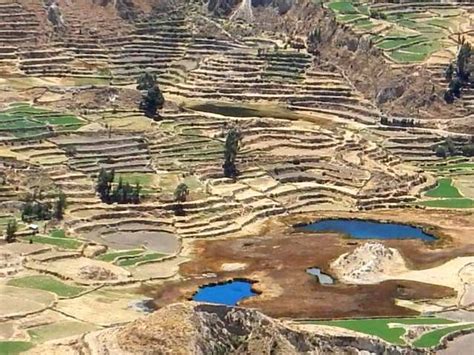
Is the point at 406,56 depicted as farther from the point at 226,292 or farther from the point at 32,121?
the point at 226,292

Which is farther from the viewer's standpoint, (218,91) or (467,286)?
(218,91)

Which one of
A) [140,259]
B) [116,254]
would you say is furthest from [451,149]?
[116,254]

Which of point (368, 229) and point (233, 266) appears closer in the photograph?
point (233, 266)

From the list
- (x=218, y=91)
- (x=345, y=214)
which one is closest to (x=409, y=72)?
(x=218, y=91)

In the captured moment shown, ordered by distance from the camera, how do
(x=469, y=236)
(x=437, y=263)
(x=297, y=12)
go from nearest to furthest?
(x=437, y=263), (x=469, y=236), (x=297, y=12)

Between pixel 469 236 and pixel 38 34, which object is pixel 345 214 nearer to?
pixel 469 236
